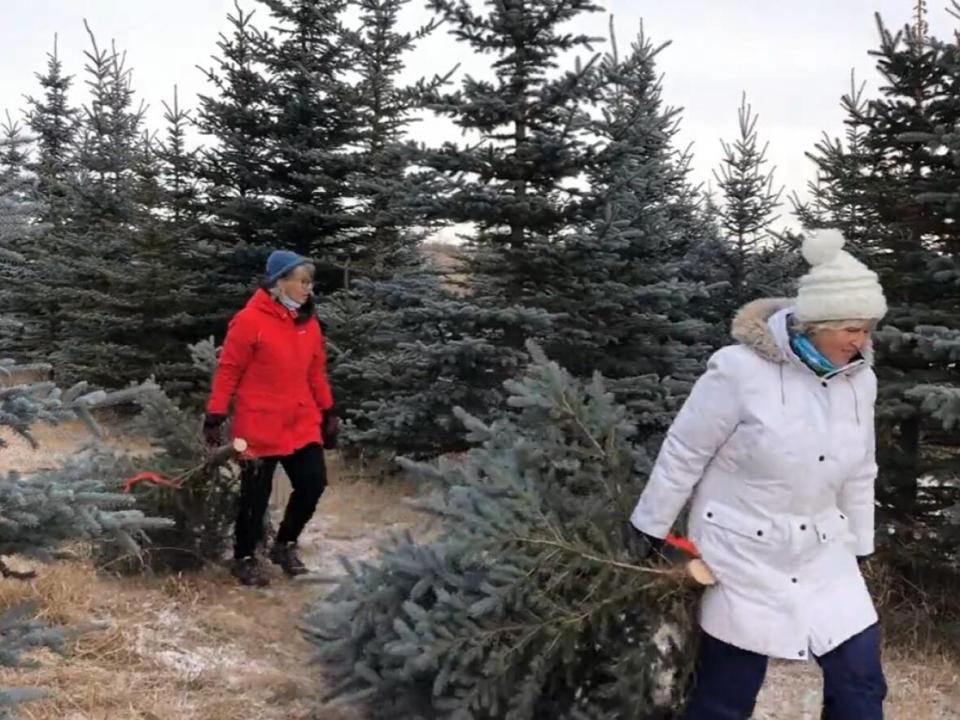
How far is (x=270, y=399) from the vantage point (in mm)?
5508

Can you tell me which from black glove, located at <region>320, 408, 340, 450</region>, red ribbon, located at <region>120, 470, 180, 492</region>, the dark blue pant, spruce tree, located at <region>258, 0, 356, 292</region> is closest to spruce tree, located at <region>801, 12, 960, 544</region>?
the dark blue pant

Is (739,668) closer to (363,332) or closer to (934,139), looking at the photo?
(934,139)

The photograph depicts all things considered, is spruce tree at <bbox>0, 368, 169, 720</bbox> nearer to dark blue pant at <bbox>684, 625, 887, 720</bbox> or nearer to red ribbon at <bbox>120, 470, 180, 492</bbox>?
dark blue pant at <bbox>684, 625, 887, 720</bbox>

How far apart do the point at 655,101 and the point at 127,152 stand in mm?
10150

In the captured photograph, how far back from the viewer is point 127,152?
56.4ft

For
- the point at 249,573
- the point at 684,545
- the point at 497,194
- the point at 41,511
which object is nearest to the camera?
the point at 41,511

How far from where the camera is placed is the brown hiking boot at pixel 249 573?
18.4ft

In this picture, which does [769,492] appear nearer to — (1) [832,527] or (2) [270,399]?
(1) [832,527]

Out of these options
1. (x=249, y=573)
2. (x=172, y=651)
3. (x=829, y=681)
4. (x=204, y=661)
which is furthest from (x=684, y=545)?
(x=249, y=573)

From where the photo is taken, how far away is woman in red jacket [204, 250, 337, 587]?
545 centimetres

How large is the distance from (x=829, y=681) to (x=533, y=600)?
100cm

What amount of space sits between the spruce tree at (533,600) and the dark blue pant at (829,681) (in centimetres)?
17

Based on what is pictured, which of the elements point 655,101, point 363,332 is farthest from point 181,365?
point 655,101

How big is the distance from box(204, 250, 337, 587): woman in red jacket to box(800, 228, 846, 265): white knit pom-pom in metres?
3.10
